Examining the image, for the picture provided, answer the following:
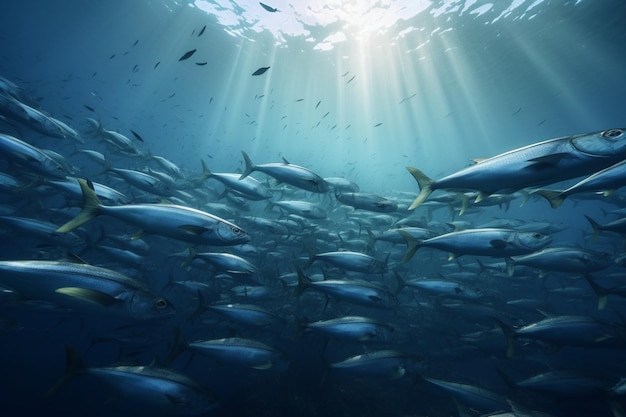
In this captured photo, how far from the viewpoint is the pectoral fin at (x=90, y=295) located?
7.82 ft

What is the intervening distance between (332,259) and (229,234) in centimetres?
240

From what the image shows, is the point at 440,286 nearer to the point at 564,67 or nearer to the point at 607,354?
the point at 607,354

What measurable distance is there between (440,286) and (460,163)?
277ft

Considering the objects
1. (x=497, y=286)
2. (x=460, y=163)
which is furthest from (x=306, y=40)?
(x=460, y=163)

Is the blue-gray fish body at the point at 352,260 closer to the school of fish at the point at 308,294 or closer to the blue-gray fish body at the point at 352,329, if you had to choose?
the school of fish at the point at 308,294

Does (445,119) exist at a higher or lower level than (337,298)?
higher

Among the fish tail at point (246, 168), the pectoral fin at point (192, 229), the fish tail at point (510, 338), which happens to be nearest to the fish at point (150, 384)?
the pectoral fin at point (192, 229)

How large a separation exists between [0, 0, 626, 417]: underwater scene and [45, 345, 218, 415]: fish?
22 millimetres

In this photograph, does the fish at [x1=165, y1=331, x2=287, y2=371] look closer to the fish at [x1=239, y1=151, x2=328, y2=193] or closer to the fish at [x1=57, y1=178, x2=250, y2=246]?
the fish at [x1=57, y1=178, x2=250, y2=246]

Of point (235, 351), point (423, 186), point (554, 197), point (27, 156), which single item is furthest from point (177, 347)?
point (554, 197)

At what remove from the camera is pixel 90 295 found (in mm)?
2475

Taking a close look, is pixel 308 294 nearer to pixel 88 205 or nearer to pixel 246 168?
pixel 246 168

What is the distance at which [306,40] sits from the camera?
2798 centimetres

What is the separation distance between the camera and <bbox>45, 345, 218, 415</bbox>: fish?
3045 mm
